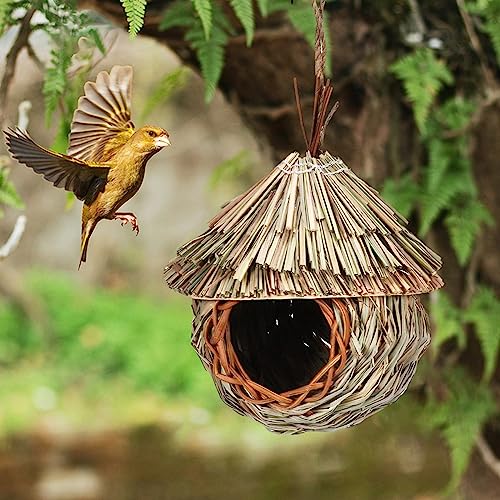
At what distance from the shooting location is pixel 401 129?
71.9 inches

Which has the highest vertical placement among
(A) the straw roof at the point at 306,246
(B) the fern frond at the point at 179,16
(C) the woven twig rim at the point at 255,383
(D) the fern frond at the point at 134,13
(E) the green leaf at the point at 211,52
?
(B) the fern frond at the point at 179,16

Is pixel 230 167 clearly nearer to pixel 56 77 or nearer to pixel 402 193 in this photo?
pixel 402 193

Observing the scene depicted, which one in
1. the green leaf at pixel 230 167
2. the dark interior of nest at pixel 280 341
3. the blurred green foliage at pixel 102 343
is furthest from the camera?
the blurred green foliage at pixel 102 343

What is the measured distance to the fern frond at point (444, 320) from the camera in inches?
70.6

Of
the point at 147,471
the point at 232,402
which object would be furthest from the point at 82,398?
the point at 232,402

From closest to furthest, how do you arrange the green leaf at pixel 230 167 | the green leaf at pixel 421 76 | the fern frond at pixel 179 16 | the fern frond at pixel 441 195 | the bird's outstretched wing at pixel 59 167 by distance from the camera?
the bird's outstretched wing at pixel 59 167 < the fern frond at pixel 179 16 < the green leaf at pixel 421 76 < the fern frond at pixel 441 195 < the green leaf at pixel 230 167

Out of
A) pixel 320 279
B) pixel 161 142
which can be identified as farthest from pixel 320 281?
pixel 161 142

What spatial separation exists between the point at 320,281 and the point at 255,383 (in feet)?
0.46

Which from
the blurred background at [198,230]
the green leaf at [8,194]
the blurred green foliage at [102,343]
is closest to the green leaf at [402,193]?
the blurred background at [198,230]

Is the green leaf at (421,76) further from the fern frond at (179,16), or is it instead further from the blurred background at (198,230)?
the fern frond at (179,16)

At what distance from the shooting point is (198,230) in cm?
586

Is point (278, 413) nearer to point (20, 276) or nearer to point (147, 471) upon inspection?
point (147, 471)

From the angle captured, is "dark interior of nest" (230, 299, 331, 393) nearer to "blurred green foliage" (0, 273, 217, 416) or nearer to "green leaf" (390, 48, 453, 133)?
"green leaf" (390, 48, 453, 133)

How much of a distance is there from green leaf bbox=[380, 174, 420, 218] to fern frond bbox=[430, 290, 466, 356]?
0.65 feet
